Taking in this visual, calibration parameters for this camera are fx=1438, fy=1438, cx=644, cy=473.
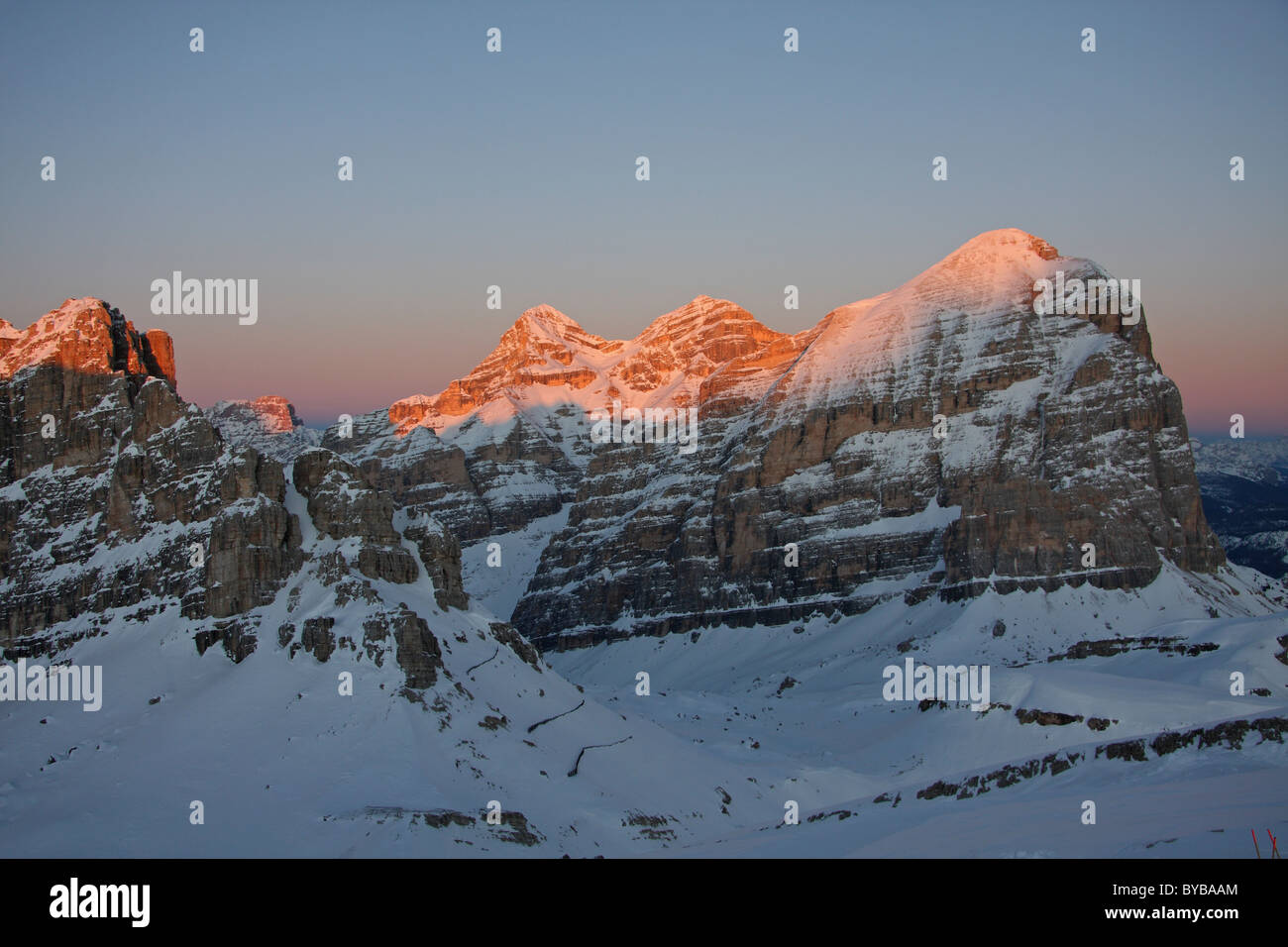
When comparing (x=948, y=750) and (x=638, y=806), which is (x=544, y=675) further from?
(x=948, y=750)

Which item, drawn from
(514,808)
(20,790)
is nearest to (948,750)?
(514,808)

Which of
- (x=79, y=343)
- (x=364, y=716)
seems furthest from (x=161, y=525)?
(x=364, y=716)

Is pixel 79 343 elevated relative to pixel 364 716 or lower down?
elevated

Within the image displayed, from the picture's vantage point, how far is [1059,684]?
132 meters

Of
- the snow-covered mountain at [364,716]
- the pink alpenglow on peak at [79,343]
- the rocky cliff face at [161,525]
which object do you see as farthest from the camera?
the pink alpenglow on peak at [79,343]

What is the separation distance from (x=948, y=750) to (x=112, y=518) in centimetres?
7780

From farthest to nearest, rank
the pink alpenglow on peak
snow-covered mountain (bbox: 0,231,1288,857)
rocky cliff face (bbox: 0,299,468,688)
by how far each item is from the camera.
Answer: the pink alpenglow on peak
rocky cliff face (bbox: 0,299,468,688)
snow-covered mountain (bbox: 0,231,1288,857)

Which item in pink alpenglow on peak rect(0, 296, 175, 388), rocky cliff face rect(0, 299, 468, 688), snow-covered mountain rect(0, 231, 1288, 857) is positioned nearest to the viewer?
snow-covered mountain rect(0, 231, 1288, 857)

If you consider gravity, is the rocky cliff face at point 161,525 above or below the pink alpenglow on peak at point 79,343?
below

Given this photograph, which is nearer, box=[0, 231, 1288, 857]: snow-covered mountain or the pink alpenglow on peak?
box=[0, 231, 1288, 857]: snow-covered mountain

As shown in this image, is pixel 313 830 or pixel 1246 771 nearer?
pixel 1246 771

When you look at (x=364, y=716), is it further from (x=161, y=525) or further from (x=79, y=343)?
(x=79, y=343)

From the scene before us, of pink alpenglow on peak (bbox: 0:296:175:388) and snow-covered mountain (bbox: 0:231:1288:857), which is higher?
pink alpenglow on peak (bbox: 0:296:175:388)

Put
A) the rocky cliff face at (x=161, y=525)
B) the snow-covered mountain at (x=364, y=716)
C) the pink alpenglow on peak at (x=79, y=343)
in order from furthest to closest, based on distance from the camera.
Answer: the pink alpenglow on peak at (x=79, y=343)
the rocky cliff face at (x=161, y=525)
the snow-covered mountain at (x=364, y=716)
